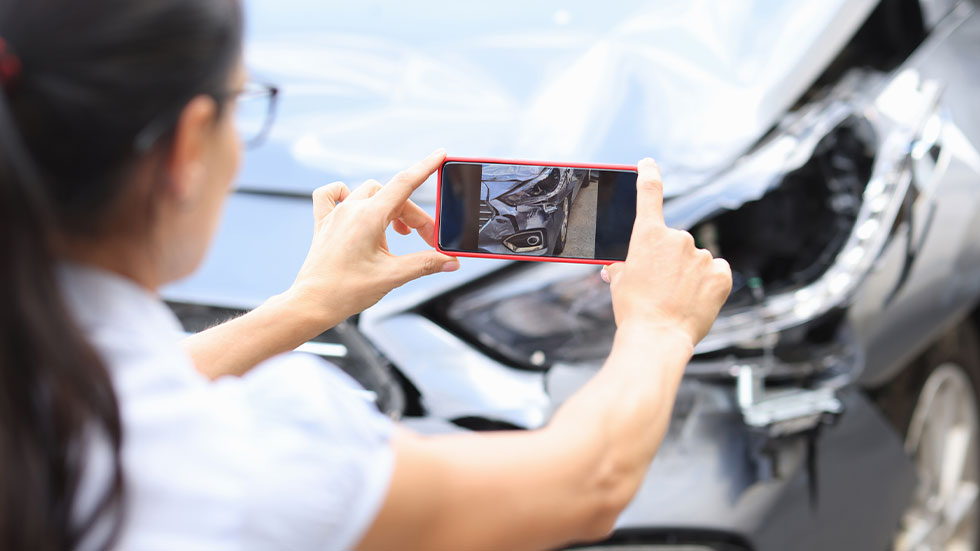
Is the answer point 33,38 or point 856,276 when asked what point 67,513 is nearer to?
point 33,38

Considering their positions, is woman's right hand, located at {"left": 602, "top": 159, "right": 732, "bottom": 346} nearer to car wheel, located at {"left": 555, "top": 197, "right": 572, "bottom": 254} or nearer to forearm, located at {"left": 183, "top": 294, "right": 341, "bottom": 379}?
car wheel, located at {"left": 555, "top": 197, "right": 572, "bottom": 254}

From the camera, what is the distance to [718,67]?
6.82 feet

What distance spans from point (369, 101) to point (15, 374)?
1552 mm

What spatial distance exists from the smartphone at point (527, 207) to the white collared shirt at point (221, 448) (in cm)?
50

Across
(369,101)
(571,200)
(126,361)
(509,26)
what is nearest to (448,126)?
(369,101)

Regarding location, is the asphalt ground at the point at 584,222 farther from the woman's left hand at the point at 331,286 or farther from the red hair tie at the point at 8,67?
the red hair tie at the point at 8,67

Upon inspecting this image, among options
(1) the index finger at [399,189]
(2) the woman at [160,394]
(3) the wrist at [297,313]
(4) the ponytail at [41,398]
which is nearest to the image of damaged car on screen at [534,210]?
(1) the index finger at [399,189]

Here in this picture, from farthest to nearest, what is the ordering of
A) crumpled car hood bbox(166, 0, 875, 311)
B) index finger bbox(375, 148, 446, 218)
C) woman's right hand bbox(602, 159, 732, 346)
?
crumpled car hood bbox(166, 0, 875, 311) → index finger bbox(375, 148, 446, 218) → woman's right hand bbox(602, 159, 732, 346)

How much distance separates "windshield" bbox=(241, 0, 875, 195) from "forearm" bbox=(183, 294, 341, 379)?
751 millimetres

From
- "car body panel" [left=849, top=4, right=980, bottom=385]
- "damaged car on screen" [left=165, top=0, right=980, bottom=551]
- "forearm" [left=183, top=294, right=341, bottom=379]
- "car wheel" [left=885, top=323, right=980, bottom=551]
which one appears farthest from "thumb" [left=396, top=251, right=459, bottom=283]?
"car wheel" [left=885, top=323, right=980, bottom=551]

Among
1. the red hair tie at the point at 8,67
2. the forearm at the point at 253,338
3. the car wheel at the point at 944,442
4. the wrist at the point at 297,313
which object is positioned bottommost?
the car wheel at the point at 944,442

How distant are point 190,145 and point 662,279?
1.64 ft

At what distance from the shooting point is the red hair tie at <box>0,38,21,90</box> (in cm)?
65

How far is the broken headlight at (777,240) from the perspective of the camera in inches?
67.4
